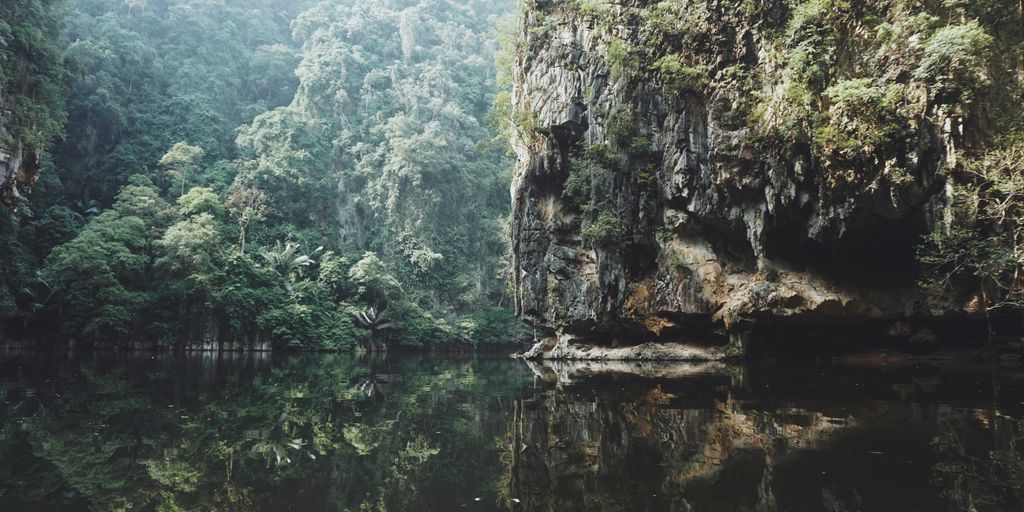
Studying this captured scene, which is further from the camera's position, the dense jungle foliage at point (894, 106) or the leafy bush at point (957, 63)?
the dense jungle foliage at point (894, 106)

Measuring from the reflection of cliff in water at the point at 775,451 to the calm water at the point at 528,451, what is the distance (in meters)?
0.02

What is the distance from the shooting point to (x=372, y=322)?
3328 cm

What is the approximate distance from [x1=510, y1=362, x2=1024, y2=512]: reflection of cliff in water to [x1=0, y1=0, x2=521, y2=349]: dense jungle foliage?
78.6 feet

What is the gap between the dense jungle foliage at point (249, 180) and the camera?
79.8 feet

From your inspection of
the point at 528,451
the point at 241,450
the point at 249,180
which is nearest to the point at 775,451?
the point at 528,451

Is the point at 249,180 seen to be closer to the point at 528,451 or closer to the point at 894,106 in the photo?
the point at 894,106

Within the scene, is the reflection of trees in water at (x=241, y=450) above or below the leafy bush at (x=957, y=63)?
below

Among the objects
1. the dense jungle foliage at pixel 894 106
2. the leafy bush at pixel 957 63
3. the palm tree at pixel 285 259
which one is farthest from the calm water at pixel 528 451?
the palm tree at pixel 285 259

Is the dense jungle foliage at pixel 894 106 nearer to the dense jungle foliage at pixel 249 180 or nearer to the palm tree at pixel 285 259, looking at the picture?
the dense jungle foliage at pixel 249 180

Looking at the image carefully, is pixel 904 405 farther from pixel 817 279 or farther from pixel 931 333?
pixel 931 333

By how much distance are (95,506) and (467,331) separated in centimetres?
3358

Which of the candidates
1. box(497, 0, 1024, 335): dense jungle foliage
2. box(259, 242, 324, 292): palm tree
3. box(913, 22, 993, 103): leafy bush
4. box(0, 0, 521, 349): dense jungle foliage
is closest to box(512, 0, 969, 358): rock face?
box(497, 0, 1024, 335): dense jungle foliage

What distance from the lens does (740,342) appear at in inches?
637

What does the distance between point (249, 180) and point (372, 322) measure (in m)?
13.2
